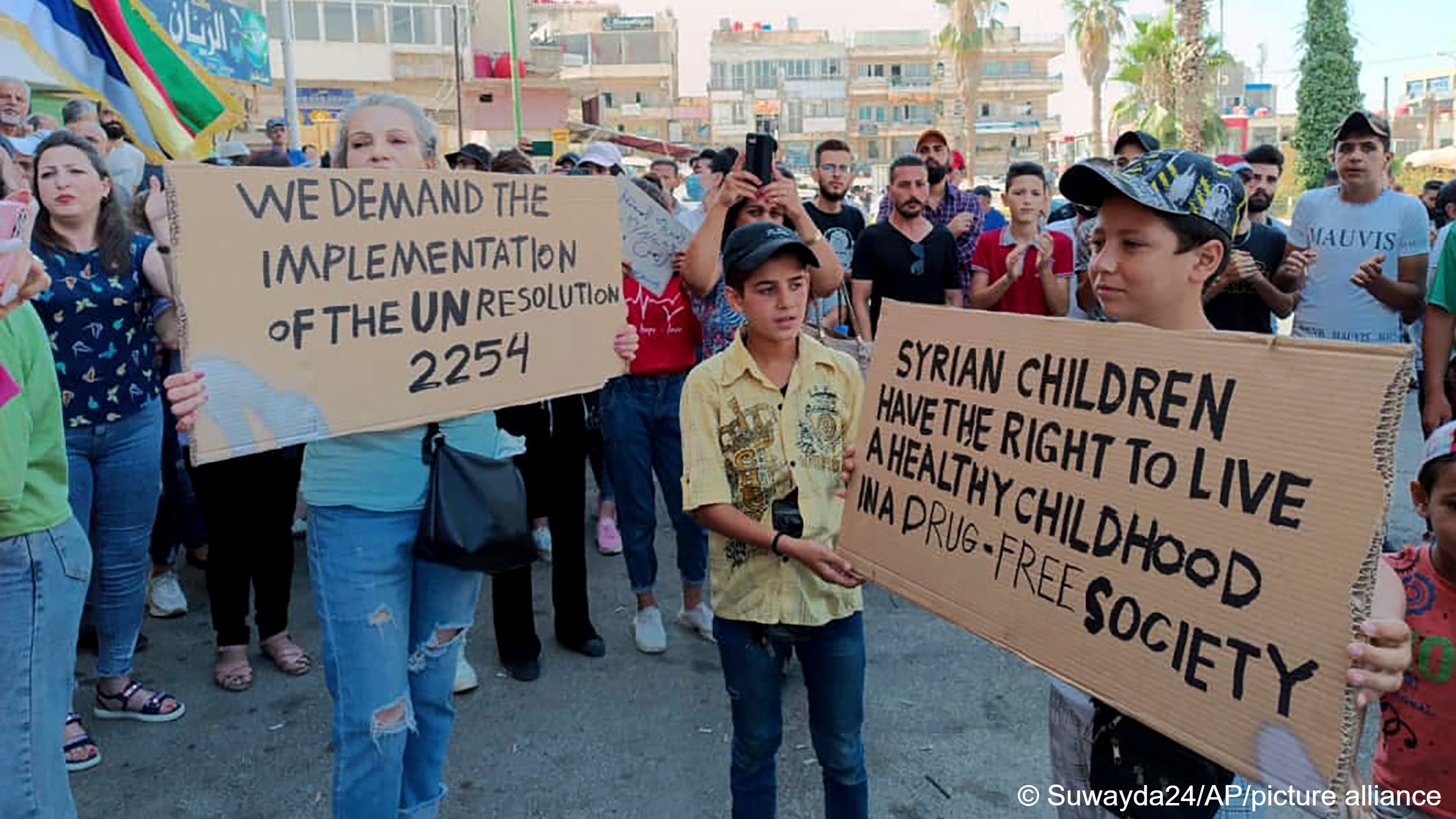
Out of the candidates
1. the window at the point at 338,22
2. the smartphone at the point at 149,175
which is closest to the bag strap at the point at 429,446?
the smartphone at the point at 149,175

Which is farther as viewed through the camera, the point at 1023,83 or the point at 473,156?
the point at 1023,83

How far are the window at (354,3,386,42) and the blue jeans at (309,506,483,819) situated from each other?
43.6m

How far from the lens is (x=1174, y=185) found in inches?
74.9

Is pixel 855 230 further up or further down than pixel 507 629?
further up

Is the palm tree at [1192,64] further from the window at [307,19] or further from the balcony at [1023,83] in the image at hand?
the balcony at [1023,83]

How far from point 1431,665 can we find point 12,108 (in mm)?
6942

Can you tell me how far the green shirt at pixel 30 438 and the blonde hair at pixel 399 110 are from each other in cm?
84

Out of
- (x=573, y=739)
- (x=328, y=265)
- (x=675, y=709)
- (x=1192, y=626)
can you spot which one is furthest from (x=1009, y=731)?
(x=328, y=265)

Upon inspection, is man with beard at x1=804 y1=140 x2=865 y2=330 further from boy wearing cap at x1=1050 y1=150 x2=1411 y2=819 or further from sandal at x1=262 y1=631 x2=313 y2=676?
boy wearing cap at x1=1050 y1=150 x2=1411 y2=819

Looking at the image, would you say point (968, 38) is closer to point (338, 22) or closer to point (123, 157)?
point (338, 22)

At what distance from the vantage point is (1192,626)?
1.64 meters

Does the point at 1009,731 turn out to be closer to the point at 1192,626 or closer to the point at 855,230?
the point at 1192,626

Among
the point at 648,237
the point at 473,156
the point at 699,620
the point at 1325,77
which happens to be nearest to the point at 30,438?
the point at 648,237

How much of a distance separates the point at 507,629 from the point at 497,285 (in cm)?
201
